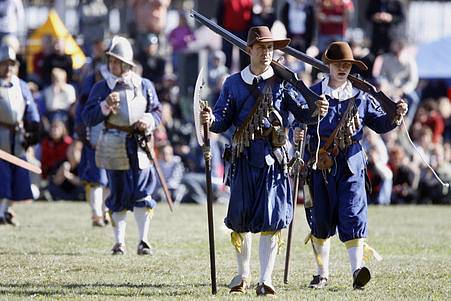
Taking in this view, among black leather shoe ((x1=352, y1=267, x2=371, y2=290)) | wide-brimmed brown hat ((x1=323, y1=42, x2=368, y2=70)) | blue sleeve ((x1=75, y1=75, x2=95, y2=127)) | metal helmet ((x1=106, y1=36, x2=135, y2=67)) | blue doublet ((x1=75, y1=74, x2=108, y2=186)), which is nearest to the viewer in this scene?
black leather shoe ((x1=352, y1=267, x2=371, y2=290))

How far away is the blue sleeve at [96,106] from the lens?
1254 cm

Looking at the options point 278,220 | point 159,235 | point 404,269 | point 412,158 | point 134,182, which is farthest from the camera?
point 412,158

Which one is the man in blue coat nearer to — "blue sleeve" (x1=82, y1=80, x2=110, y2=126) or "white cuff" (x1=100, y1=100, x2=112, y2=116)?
"blue sleeve" (x1=82, y1=80, x2=110, y2=126)

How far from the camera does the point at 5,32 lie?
72.2 ft

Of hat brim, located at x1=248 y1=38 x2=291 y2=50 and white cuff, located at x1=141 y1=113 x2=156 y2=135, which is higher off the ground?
hat brim, located at x1=248 y1=38 x2=291 y2=50

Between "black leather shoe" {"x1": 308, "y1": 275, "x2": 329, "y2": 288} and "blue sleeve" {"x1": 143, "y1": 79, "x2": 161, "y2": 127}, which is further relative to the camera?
"blue sleeve" {"x1": 143, "y1": 79, "x2": 161, "y2": 127}

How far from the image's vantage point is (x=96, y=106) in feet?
41.2

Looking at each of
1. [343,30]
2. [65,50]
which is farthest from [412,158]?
[65,50]

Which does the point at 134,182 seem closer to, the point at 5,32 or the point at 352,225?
the point at 352,225

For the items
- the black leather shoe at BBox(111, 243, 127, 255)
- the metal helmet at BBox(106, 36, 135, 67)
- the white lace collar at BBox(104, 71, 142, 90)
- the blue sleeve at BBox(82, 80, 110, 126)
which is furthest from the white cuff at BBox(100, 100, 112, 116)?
the black leather shoe at BBox(111, 243, 127, 255)

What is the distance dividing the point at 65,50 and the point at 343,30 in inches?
197

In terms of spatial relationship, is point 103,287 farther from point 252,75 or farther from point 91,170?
point 91,170

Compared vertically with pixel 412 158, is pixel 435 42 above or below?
above

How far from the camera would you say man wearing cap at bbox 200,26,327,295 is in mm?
9773
